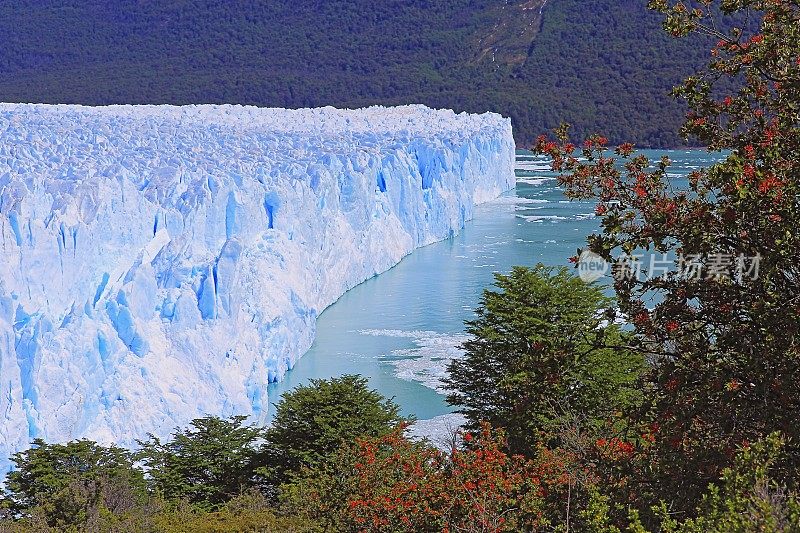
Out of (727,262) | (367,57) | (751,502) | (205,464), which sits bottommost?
(205,464)

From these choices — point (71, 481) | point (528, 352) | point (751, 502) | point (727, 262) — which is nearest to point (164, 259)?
point (71, 481)

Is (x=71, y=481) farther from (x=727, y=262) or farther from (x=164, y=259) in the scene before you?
(x=727, y=262)

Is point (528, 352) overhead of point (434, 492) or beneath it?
beneath

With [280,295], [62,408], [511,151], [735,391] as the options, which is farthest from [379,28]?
[735,391]

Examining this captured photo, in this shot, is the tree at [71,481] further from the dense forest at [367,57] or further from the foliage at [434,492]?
the dense forest at [367,57]

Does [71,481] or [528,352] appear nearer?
[71,481]

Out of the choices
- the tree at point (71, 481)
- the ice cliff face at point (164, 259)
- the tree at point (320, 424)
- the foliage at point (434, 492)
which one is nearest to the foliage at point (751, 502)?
the foliage at point (434, 492)

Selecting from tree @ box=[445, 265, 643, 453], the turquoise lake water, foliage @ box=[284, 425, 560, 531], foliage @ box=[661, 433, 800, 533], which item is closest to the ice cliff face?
the turquoise lake water
